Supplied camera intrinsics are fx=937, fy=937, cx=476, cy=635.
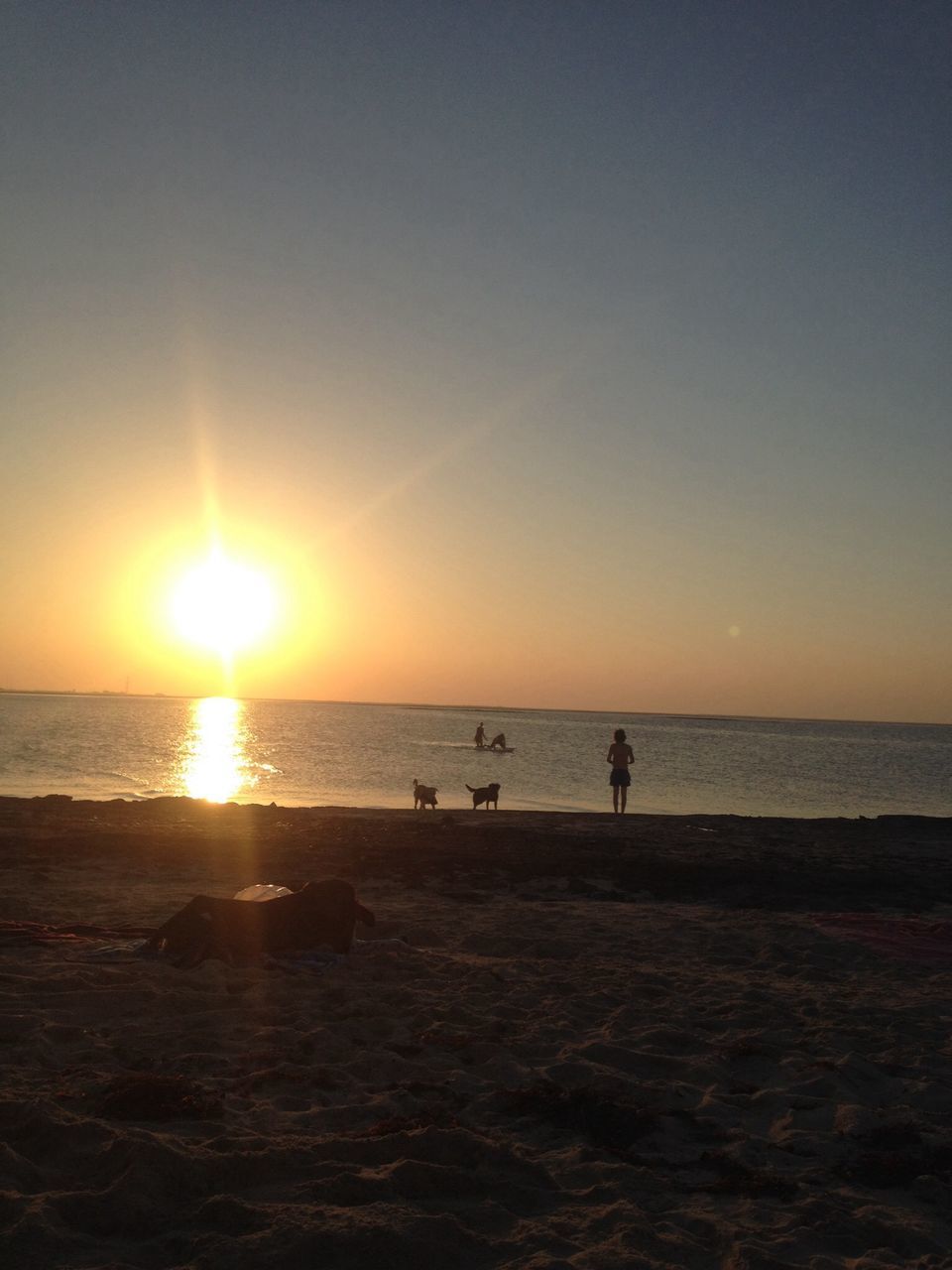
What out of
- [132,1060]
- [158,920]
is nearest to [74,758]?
[158,920]

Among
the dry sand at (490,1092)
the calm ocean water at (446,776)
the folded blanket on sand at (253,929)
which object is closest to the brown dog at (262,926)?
the folded blanket on sand at (253,929)

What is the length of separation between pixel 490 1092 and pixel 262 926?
318 centimetres

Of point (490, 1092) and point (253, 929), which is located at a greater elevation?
point (253, 929)

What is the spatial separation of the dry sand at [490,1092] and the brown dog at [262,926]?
0.98 ft

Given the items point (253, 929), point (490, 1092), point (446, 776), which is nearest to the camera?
point (490, 1092)

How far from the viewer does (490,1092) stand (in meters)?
5.41

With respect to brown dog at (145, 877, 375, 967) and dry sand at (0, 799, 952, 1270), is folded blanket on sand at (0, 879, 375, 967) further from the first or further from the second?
dry sand at (0, 799, 952, 1270)

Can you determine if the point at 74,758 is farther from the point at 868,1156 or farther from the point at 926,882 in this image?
the point at 868,1156

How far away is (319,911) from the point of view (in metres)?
8.05

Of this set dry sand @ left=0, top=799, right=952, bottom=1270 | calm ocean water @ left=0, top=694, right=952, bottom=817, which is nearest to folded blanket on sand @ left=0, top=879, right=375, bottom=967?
dry sand @ left=0, top=799, right=952, bottom=1270

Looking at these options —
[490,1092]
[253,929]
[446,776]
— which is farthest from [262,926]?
[446,776]

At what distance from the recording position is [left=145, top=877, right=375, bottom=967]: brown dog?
7.75m

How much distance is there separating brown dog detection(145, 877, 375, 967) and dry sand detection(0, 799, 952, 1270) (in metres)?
0.30

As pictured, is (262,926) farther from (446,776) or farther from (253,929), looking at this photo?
(446,776)
